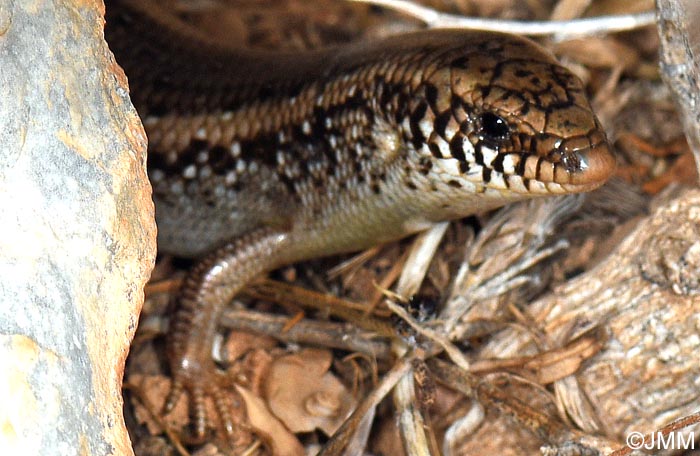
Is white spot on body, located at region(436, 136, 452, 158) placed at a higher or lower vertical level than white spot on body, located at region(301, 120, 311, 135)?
lower

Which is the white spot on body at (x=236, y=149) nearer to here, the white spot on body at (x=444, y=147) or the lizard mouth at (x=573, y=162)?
the white spot on body at (x=444, y=147)

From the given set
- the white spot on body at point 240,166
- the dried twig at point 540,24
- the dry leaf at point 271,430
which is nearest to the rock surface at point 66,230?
the dry leaf at point 271,430

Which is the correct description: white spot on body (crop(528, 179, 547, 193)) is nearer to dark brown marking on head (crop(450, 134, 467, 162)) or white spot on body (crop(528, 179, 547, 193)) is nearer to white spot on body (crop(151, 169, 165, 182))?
dark brown marking on head (crop(450, 134, 467, 162))

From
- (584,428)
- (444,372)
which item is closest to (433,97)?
(444,372)

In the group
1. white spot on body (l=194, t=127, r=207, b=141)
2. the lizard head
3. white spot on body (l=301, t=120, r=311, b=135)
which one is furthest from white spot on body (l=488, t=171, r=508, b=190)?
white spot on body (l=194, t=127, r=207, b=141)

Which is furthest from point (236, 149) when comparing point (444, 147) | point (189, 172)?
point (444, 147)

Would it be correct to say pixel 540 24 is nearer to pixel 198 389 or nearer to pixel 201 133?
pixel 201 133

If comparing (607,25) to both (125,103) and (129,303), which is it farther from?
(129,303)
